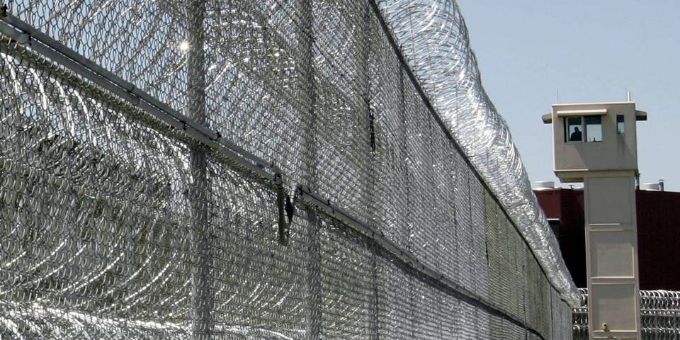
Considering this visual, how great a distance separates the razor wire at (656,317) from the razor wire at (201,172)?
2702 centimetres

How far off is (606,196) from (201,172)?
96.8 feet

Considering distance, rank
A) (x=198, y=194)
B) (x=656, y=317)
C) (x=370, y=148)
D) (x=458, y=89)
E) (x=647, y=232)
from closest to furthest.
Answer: (x=198, y=194) → (x=370, y=148) → (x=458, y=89) → (x=656, y=317) → (x=647, y=232)

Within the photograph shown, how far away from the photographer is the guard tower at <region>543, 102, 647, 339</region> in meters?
30.4

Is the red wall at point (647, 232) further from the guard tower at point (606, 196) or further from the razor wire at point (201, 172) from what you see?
the razor wire at point (201, 172)

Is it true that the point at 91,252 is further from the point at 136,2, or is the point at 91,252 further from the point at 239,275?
the point at 239,275

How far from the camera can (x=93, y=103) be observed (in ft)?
7.66

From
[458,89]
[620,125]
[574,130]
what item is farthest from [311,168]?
[574,130]

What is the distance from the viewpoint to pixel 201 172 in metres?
2.88

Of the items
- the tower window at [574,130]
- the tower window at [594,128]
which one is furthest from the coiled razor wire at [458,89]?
the tower window at [574,130]

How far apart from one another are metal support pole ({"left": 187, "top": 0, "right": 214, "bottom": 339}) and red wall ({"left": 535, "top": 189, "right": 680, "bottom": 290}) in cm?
3631

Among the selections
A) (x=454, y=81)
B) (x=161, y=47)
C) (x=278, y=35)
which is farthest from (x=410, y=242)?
(x=161, y=47)

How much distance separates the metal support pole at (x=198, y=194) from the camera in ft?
9.20

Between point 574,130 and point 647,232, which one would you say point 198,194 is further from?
point 647,232

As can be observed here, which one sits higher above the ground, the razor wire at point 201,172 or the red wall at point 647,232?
the red wall at point 647,232
